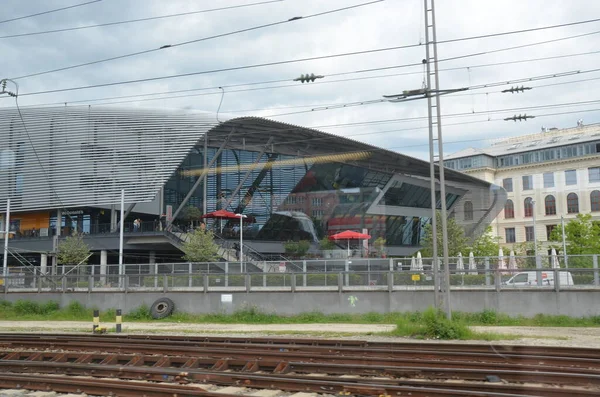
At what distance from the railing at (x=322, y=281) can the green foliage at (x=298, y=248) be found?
21.5 metres

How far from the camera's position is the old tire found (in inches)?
1141

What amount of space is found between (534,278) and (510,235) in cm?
6224

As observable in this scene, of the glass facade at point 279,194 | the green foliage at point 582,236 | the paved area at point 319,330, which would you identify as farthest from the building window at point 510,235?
the paved area at point 319,330

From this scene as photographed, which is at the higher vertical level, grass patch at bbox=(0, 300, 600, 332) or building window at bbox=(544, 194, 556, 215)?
building window at bbox=(544, 194, 556, 215)

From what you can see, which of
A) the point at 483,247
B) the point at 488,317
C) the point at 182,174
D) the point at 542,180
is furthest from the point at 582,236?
the point at 488,317

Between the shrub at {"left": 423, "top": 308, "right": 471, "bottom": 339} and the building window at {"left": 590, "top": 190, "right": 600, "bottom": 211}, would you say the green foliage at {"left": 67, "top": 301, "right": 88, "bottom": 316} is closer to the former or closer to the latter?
the shrub at {"left": 423, "top": 308, "right": 471, "bottom": 339}

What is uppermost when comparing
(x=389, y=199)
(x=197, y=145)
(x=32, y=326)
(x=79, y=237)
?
(x=197, y=145)

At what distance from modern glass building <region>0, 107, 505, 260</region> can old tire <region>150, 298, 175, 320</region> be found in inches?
887

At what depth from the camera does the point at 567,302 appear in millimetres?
24016

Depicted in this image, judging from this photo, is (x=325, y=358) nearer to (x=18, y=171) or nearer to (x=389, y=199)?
(x=389, y=199)

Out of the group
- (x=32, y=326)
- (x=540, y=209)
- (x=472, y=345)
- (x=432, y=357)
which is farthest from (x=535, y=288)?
(x=540, y=209)

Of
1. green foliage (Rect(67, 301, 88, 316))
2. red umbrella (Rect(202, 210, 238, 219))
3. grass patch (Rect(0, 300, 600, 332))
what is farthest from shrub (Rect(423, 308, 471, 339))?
red umbrella (Rect(202, 210, 238, 219))

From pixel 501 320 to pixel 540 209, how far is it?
2336 inches

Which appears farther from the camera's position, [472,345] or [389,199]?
[389,199]
